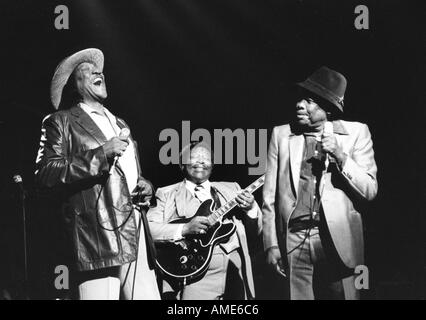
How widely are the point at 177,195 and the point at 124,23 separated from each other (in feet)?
4.95

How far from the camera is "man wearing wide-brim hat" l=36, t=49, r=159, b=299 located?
7.13 meters

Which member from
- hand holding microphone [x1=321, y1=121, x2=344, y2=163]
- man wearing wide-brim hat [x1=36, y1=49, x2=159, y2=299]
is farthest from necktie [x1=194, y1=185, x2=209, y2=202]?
hand holding microphone [x1=321, y1=121, x2=344, y2=163]

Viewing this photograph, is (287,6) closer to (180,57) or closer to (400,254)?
(180,57)

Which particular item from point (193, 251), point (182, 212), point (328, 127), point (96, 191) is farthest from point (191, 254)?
point (328, 127)

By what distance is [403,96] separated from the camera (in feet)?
25.5

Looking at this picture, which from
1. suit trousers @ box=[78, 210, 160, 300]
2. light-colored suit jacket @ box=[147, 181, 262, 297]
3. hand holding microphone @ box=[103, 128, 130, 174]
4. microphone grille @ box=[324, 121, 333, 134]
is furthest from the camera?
microphone grille @ box=[324, 121, 333, 134]

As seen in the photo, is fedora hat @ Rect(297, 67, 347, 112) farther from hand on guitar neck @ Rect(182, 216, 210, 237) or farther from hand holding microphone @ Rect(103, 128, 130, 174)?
hand holding microphone @ Rect(103, 128, 130, 174)

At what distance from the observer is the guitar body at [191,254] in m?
7.31

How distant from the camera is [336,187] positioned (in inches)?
295

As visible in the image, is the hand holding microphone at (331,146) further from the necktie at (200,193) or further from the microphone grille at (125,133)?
the microphone grille at (125,133)

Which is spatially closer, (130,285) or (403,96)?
(130,285)

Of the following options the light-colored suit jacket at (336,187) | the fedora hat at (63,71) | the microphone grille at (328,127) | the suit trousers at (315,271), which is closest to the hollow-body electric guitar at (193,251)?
the light-colored suit jacket at (336,187)

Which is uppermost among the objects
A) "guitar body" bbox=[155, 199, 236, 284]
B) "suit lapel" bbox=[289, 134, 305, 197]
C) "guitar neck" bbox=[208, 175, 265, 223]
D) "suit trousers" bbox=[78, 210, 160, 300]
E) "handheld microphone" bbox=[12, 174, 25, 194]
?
"suit lapel" bbox=[289, 134, 305, 197]
